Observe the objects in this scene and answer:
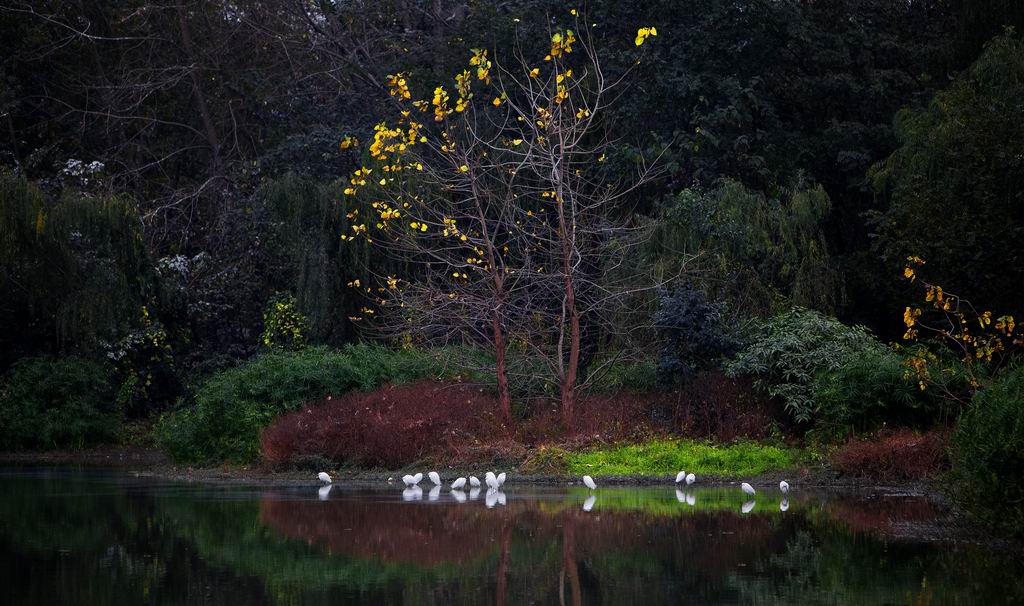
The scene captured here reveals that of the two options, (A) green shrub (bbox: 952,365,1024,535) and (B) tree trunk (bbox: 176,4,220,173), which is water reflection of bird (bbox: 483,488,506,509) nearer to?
(A) green shrub (bbox: 952,365,1024,535)

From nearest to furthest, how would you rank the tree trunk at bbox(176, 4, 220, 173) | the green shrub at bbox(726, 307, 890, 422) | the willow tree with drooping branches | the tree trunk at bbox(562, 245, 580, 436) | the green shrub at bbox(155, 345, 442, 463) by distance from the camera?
the green shrub at bbox(726, 307, 890, 422) → the tree trunk at bbox(562, 245, 580, 436) → the willow tree with drooping branches → the green shrub at bbox(155, 345, 442, 463) → the tree trunk at bbox(176, 4, 220, 173)

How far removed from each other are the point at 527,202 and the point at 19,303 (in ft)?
44.1

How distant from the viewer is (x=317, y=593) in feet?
36.4

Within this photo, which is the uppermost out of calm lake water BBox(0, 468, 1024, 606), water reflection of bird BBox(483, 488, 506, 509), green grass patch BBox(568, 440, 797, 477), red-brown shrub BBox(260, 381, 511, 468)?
red-brown shrub BBox(260, 381, 511, 468)

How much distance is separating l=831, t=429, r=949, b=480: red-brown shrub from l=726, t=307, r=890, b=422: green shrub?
2.05 meters

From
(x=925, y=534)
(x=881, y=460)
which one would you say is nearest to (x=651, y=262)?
(x=881, y=460)

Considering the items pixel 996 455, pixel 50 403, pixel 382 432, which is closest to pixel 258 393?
pixel 382 432

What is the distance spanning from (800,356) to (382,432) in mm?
8074

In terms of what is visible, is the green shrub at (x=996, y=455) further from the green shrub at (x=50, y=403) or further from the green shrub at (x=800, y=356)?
the green shrub at (x=50, y=403)

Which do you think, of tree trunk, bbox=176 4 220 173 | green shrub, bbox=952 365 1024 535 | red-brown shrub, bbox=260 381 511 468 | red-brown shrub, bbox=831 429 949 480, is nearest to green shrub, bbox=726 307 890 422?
red-brown shrub, bbox=831 429 949 480

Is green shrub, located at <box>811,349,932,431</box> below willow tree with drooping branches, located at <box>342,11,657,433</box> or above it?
below

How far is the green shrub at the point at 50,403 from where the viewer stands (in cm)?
3025

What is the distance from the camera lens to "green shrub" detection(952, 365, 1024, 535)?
40.6 ft

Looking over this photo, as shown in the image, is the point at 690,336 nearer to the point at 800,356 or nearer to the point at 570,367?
the point at 800,356
